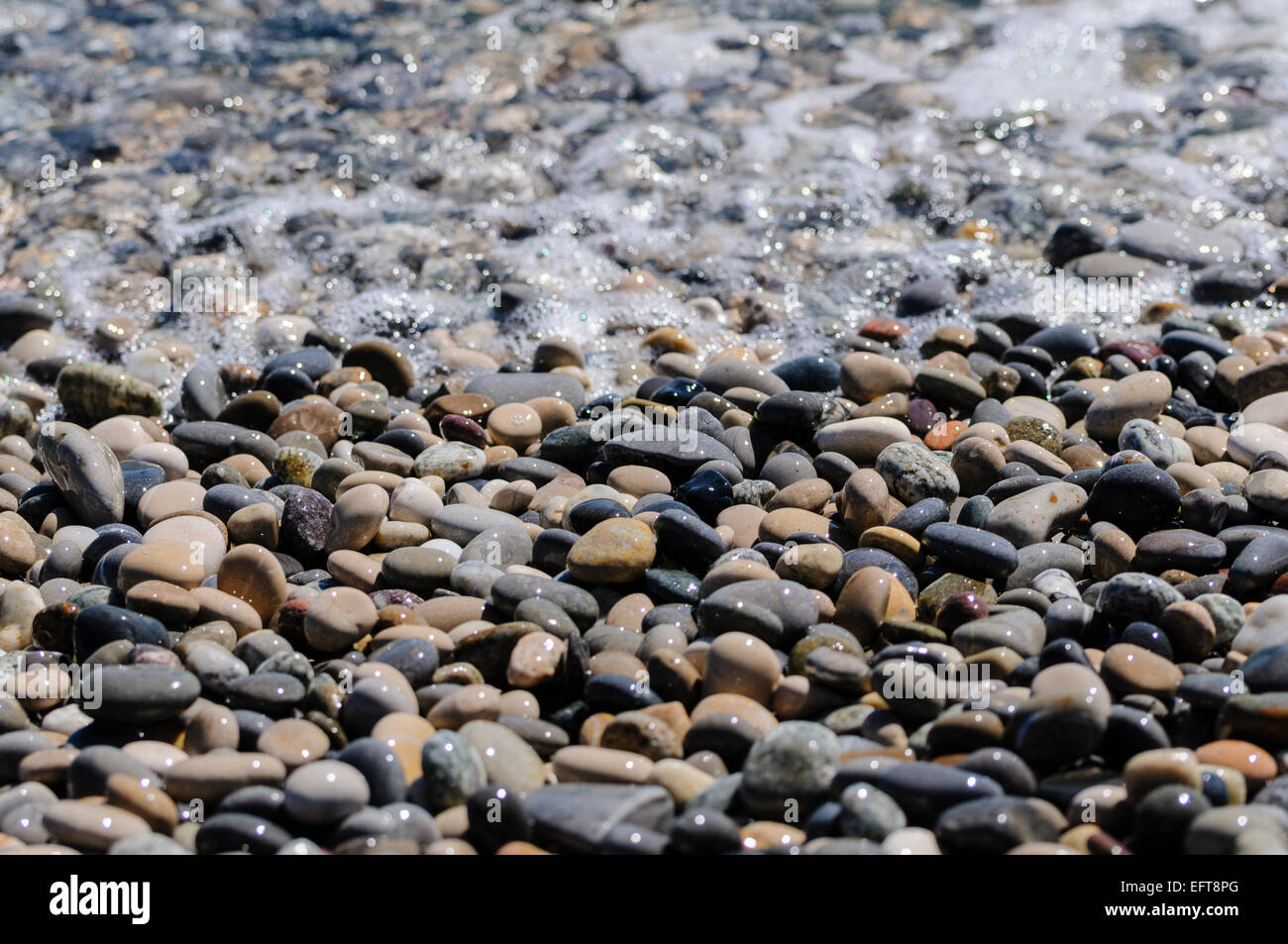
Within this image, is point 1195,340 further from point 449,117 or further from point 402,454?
point 449,117

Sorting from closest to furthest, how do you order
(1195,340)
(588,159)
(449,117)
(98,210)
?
(1195,340) → (98,210) → (588,159) → (449,117)

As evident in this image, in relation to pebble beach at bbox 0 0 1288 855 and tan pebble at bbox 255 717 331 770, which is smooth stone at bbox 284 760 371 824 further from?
tan pebble at bbox 255 717 331 770

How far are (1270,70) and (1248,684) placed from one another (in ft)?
22.0

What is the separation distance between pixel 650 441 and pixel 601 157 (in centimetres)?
355

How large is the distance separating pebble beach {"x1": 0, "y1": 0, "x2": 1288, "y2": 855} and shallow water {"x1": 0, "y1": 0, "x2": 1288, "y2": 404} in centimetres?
4

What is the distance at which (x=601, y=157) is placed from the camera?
7.03 meters

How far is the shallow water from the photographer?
5.66 m

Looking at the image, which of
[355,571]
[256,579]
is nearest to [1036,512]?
[355,571]

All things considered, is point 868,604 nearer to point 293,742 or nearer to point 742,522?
point 742,522

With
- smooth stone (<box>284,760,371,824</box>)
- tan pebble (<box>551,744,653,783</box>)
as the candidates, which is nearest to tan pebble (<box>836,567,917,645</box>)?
tan pebble (<box>551,744,653,783</box>)

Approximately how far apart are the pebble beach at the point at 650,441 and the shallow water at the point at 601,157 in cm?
4
